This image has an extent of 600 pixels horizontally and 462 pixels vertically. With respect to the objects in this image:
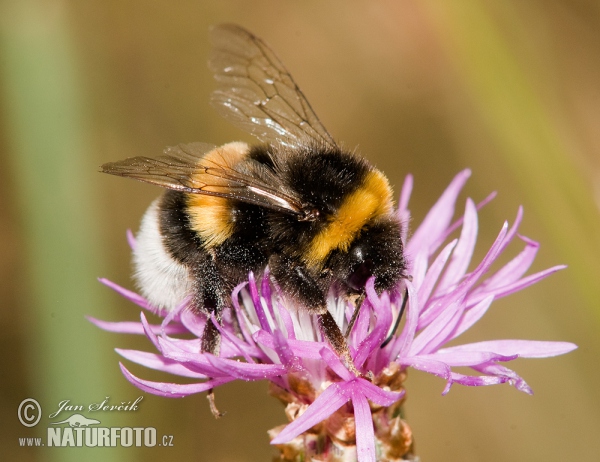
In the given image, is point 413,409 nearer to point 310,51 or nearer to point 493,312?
point 493,312

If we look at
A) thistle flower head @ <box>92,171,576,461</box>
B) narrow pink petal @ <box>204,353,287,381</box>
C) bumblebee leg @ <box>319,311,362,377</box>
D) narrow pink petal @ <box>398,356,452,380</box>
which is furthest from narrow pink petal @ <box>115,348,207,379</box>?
narrow pink petal @ <box>398,356,452,380</box>

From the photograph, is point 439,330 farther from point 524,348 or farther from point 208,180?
point 208,180

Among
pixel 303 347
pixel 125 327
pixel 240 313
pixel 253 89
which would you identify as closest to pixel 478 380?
pixel 303 347

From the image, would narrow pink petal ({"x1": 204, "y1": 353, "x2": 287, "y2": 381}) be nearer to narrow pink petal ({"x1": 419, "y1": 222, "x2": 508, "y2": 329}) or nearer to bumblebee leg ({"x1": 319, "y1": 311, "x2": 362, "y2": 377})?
bumblebee leg ({"x1": 319, "y1": 311, "x2": 362, "y2": 377})

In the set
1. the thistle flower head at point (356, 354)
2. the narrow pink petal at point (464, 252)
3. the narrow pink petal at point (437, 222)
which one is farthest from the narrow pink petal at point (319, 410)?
the narrow pink petal at point (437, 222)

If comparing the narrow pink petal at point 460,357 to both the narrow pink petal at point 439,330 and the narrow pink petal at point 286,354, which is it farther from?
the narrow pink petal at point 286,354

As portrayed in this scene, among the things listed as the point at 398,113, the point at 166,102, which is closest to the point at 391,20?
the point at 398,113
